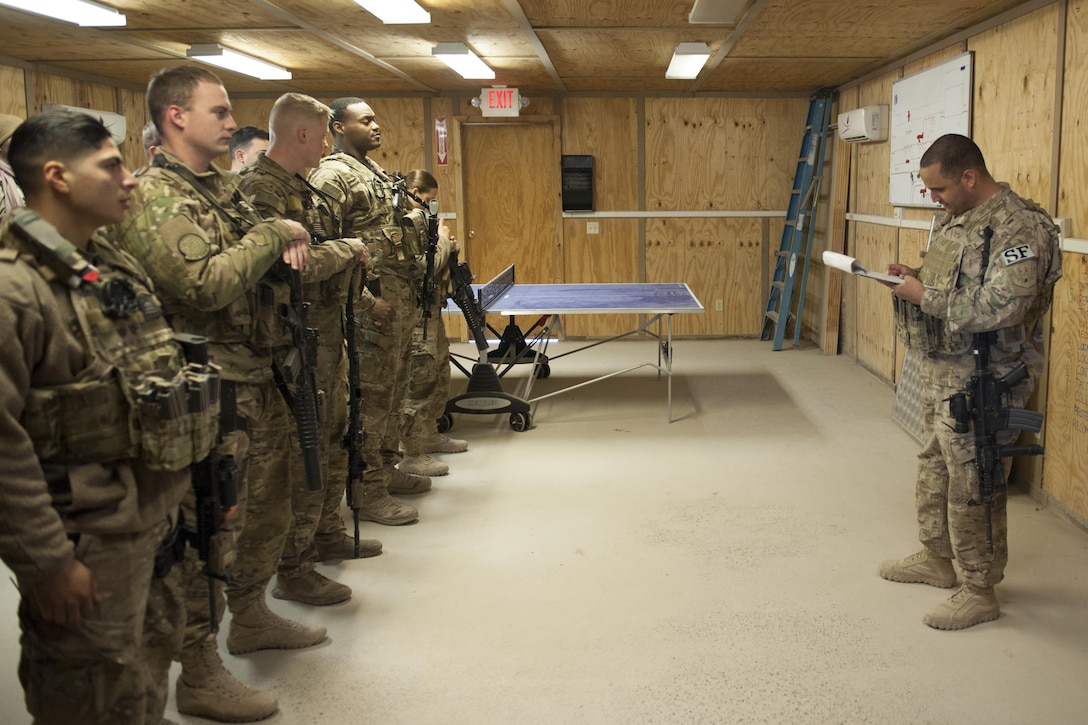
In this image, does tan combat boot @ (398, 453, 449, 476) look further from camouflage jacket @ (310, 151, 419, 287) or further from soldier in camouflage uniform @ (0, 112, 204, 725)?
soldier in camouflage uniform @ (0, 112, 204, 725)

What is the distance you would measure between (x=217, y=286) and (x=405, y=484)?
7.97 ft

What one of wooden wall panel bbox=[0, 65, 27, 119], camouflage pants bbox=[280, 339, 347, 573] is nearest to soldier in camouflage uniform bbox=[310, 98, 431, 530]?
camouflage pants bbox=[280, 339, 347, 573]

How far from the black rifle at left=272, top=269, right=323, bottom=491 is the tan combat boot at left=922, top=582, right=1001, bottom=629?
2151 millimetres

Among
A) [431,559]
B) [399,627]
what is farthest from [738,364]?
[399,627]

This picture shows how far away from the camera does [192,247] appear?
89.6 inches

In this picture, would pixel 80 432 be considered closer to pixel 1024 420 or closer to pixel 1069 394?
pixel 1024 420

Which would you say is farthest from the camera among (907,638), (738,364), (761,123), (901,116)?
(761,123)

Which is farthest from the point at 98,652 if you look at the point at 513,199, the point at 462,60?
the point at 513,199

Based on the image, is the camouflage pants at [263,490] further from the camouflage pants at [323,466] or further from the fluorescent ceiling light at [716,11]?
the fluorescent ceiling light at [716,11]

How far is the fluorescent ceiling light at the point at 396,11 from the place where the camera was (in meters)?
4.47

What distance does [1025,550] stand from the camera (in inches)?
146

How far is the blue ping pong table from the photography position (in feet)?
19.0

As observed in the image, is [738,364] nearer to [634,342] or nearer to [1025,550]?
[634,342]

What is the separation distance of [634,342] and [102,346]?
7.48 meters
